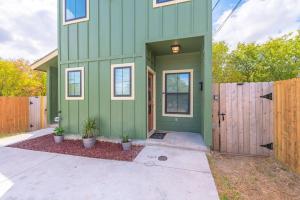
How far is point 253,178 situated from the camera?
2.80 m

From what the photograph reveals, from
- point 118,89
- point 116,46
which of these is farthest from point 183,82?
point 116,46

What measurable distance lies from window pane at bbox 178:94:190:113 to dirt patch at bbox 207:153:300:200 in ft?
6.69

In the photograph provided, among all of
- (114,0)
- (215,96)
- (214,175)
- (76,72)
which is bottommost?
(214,175)

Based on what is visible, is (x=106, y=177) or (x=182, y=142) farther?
(x=182, y=142)

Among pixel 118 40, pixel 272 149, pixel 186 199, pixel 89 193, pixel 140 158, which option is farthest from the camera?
pixel 118 40

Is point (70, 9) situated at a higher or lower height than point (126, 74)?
higher

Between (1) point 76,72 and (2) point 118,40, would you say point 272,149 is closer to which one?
(2) point 118,40

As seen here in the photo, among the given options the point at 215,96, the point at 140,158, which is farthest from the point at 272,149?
the point at 140,158

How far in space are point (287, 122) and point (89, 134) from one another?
4.97 metres

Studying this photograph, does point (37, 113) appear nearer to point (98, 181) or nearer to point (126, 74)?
point (126, 74)

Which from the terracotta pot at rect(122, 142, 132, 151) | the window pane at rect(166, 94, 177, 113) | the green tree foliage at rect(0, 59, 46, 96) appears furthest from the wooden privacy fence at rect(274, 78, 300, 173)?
the green tree foliage at rect(0, 59, 46, 96)

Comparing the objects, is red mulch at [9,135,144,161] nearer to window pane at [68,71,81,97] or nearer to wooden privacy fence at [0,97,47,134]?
window pane at [68,71,81,97]

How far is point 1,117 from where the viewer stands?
675cm

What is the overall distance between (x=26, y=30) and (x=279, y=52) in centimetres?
2026
